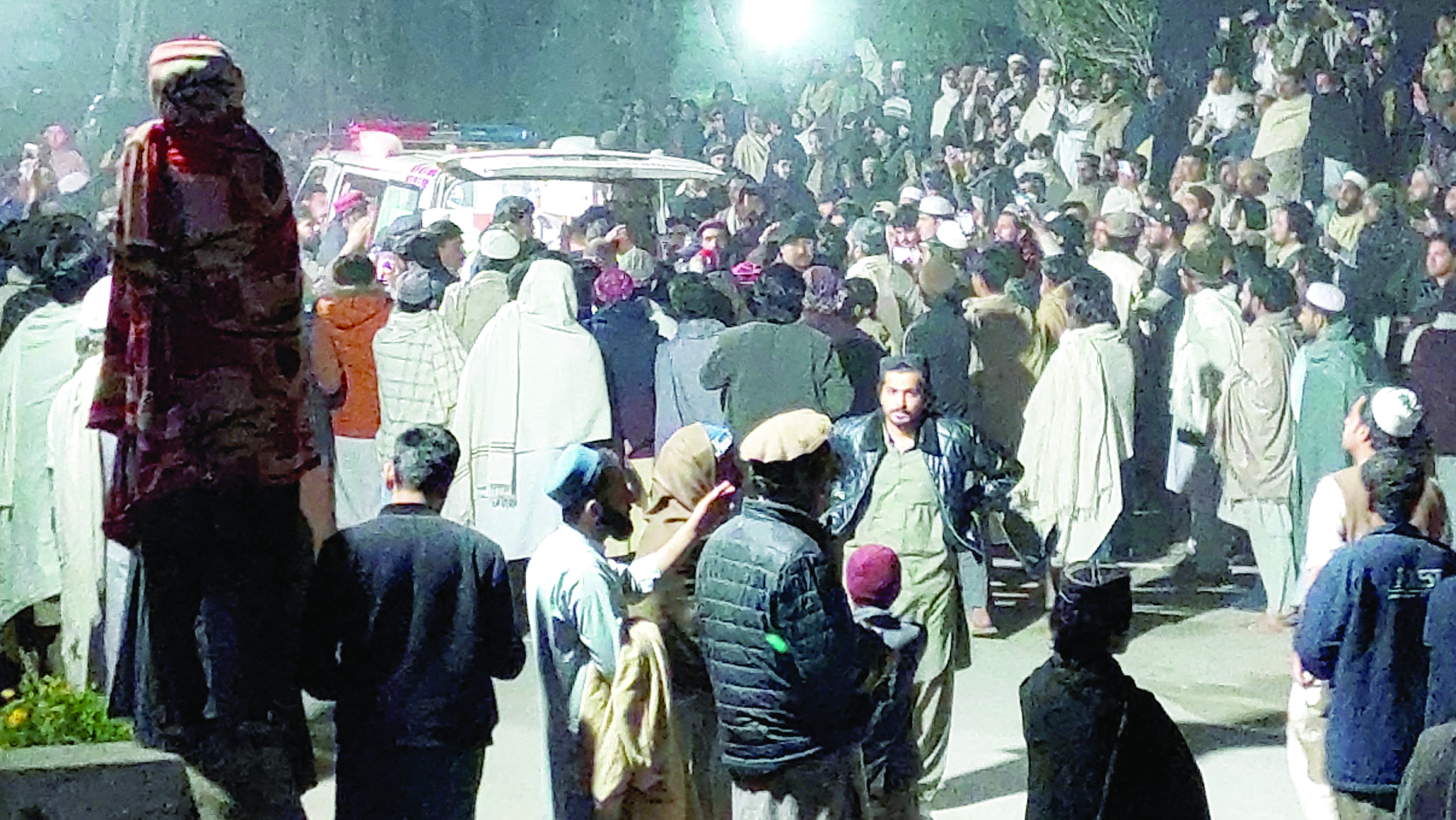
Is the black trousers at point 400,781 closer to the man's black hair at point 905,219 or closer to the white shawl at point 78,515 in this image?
the white shawl at point 78,515

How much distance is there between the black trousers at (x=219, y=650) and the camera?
4137 mm

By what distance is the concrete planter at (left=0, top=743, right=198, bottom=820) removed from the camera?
4.03 metres

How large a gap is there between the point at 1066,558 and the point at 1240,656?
2.09ft

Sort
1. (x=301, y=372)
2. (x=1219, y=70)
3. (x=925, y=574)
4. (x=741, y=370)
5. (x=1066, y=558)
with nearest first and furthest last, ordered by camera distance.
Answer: (x=301, y=372) < (x=925, y=574) < (x=741, y=370) < (x=1066, y=558) < (x=1219, y=70)

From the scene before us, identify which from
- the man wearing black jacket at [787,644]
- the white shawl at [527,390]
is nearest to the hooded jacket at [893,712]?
the man wearing black jacket at [787,644]

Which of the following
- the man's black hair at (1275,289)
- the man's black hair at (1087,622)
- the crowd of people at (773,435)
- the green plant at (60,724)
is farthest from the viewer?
the man's black hair at (1275,289)

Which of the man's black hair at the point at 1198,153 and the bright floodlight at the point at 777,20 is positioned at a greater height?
the bright floodlight at the point at 777,20

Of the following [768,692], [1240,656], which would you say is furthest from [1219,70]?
[768,692]

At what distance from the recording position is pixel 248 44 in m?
5.45

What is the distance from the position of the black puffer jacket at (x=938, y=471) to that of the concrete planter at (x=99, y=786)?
5.86 feet

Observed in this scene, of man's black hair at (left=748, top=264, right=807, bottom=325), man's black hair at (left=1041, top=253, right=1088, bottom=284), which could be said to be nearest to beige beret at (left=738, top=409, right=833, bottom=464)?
man's black hair at (left=748, top=264, right=807, bottom=325)

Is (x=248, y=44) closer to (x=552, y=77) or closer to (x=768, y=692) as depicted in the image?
(x=552, y=77)

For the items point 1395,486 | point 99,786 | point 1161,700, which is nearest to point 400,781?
point 99,786

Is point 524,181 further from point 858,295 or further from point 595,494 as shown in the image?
point 595,494
